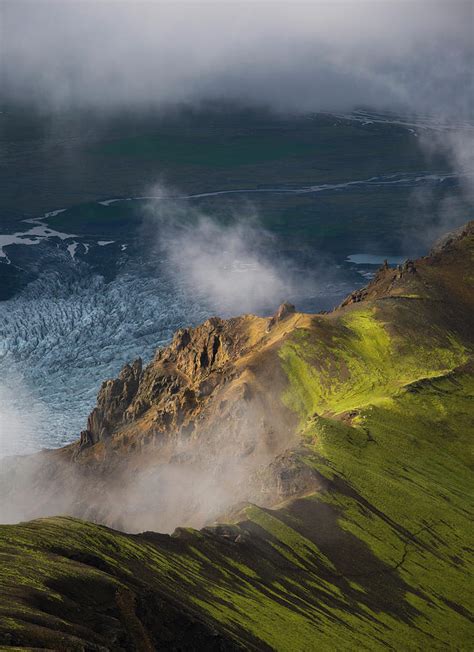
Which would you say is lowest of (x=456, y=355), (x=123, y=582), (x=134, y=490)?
(x=134, y=490)

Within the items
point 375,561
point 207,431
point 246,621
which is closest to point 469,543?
point 375,561

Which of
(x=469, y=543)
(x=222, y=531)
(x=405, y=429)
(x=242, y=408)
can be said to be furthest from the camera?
(x=242, y=408)

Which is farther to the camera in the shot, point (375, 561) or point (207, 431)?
point (207, 431)

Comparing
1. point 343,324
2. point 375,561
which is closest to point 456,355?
point 343,324

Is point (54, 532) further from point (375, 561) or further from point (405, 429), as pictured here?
point (405, 429)

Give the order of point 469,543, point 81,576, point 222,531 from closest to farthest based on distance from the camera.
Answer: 1. point 81,576
2. point 222,531
3. point 469,543

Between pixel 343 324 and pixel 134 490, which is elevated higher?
pixel 343 324
